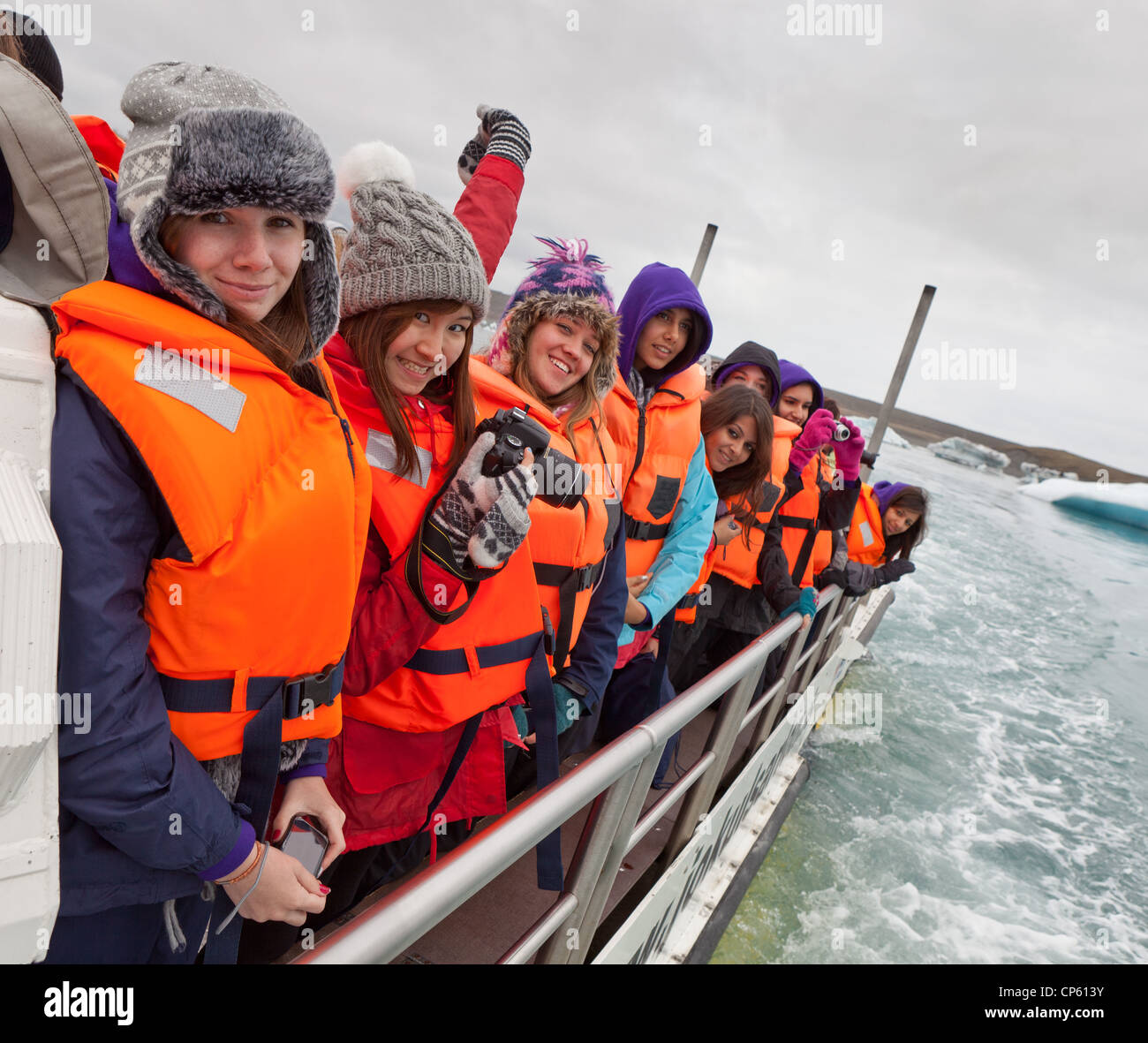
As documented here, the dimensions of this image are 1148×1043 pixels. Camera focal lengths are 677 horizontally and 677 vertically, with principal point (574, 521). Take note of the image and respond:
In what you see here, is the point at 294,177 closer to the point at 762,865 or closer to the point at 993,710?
the point at 762,865

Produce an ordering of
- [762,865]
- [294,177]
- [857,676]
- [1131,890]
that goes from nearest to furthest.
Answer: [294,177] → [762,865] → [1131,890] → [857,676]

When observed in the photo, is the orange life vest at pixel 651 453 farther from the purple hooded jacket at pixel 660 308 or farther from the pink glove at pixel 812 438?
the pink glove at pixel 812 438

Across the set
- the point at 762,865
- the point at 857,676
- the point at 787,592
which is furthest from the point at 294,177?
the point at 857,676

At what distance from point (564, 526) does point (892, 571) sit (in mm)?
3641

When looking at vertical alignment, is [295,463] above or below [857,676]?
above

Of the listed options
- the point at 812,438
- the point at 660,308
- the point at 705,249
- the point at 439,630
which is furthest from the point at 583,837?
the point at 705,249

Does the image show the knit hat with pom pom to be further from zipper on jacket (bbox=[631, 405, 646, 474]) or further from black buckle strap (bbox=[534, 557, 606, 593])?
zipper on jacket (bbox=[631, 405, 646, 474])

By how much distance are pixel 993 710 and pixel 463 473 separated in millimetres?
7931

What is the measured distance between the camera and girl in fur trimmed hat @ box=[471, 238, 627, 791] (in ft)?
5.72

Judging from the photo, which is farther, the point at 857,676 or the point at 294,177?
the point at 857,676

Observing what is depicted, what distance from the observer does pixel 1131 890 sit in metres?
4.97

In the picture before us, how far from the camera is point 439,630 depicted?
1488 mm

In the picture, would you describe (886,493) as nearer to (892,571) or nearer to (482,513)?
(892,571)

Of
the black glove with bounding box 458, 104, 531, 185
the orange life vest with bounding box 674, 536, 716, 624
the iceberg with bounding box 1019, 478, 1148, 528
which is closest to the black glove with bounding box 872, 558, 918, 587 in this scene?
the orange life vest with bounding box 674, 536, 716, 624
